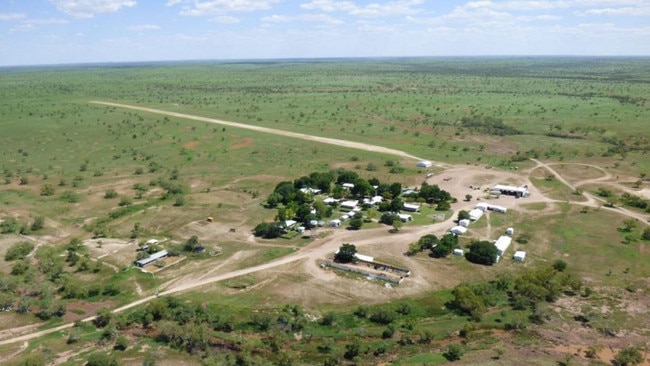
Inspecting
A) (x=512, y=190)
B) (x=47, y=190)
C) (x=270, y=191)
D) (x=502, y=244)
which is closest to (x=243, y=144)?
(x=270, y=191)

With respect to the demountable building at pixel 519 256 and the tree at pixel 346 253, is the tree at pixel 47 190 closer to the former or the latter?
the tree at pixel 346 253

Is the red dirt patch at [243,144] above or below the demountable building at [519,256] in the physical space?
above

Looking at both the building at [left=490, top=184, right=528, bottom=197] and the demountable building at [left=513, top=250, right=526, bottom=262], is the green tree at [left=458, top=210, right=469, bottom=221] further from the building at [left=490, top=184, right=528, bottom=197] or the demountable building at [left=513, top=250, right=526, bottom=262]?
the building at [left=490, top=184, right=528, bottom=197]

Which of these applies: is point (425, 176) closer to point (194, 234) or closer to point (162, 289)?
point (194, 234)

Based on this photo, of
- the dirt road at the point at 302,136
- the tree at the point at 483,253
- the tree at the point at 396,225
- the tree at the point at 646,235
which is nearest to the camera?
the tree at the point at 483,253

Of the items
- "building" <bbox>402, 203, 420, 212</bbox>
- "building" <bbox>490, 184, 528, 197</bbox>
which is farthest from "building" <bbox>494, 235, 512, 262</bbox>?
"building" <bbox>490, 184, 528, 197</bbox>

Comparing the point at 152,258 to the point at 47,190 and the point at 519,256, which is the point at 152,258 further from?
the point at 519,256

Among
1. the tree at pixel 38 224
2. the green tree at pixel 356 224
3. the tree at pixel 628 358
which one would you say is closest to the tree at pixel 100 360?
the green tree at pixel 356 224
